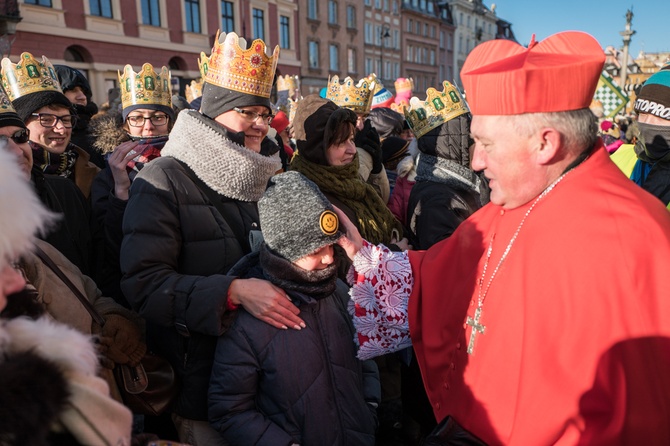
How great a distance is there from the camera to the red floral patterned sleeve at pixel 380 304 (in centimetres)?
202

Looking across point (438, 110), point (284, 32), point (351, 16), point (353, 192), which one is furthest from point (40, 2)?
point (351, 16)

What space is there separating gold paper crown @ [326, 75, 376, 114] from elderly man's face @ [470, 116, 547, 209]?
3.34m

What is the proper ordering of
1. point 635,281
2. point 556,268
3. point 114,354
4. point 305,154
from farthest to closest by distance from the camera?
1. point 305,154
2. point 114,354
3. point 556,268
4. point 635,281

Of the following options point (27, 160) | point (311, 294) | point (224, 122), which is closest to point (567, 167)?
point (311, 294)

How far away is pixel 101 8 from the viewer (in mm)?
20594

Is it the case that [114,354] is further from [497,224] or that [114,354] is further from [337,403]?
[497,224]

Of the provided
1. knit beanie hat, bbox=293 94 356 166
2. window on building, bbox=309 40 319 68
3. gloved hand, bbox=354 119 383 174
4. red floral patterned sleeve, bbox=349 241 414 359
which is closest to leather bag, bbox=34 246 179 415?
red floral patterned sleeve, bbox=349 241 414 359

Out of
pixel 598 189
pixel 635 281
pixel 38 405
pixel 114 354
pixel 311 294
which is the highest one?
pixel 598 189

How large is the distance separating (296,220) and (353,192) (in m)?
1.05

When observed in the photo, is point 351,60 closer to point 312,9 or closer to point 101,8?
point 312,9

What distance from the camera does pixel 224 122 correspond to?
236cm

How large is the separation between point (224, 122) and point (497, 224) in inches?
53.1

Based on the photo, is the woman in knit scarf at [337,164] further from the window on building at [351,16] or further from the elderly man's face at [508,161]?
the window on building at [351,16]

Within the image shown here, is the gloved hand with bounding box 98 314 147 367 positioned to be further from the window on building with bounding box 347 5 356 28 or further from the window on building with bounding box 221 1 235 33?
the window on building with bounding box 347 5 356 28
